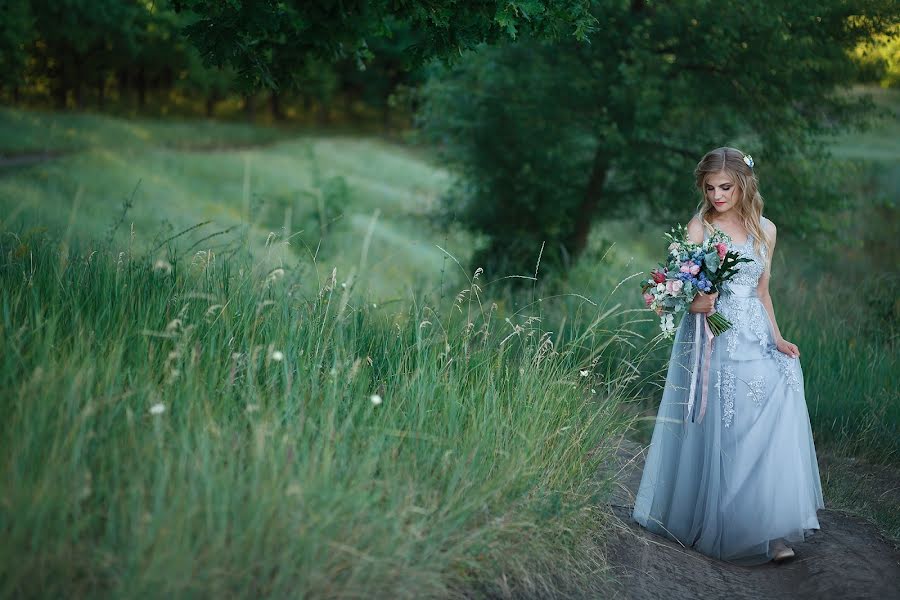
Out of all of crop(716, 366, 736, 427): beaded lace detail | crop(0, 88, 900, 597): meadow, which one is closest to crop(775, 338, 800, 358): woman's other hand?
crop(716, 366, 736, 427): beaded lace detail

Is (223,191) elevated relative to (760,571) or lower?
elevated

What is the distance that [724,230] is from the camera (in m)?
5.63

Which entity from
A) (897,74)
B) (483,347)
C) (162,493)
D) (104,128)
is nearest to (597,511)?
(483,347)

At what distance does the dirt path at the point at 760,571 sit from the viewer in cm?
458

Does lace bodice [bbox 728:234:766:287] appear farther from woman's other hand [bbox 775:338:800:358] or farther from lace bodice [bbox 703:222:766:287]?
woman's other hand [bbox 775:338:800:358]

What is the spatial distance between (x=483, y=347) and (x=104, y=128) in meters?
27.1

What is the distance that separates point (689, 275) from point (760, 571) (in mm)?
1831

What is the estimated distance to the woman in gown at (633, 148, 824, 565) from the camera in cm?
525

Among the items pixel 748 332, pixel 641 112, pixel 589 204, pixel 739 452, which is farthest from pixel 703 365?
pixel 589 204

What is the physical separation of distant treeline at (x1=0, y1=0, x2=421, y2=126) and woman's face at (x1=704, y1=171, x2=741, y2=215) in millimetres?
3204

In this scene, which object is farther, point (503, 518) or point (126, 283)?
point (126, 283)

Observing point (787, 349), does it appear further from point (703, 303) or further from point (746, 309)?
point (703, 303)

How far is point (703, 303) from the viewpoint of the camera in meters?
5.39

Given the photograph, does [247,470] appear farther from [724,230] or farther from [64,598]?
[724,230]
